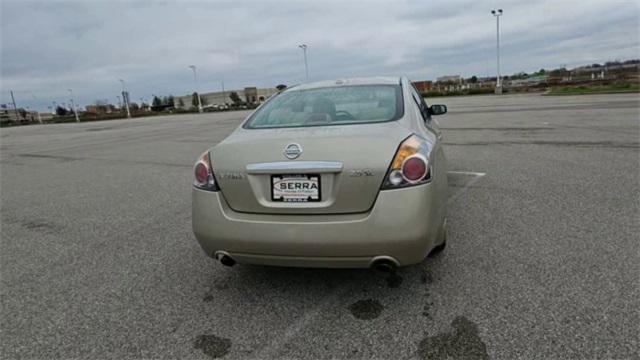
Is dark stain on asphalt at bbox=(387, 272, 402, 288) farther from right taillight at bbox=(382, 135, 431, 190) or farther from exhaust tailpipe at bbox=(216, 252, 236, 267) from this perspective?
exhaust tailpipe at bbox=(216, 252, 236, 267)

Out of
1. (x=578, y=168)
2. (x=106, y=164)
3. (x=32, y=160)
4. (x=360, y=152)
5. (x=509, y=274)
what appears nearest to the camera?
(x=360, y=152)

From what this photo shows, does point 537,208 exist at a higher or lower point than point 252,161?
lower

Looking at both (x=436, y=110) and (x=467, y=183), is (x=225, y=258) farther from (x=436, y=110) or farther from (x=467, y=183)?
(x=467, y=183)

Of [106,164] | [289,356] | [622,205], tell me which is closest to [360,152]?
[289,356]

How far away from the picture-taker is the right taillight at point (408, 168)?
2.19 m

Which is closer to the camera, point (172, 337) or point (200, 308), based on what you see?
point (172, 337)

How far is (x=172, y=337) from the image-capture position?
7.53ft

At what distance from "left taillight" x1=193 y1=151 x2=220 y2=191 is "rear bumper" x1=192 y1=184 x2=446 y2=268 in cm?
7

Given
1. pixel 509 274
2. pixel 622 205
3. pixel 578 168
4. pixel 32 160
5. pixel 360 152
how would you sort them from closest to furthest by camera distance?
pixel 360 152 → pixel 509 274 → pixel 622 205 → pixel 578 168 → pixel 32 160

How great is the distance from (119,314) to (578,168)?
6.22 meters

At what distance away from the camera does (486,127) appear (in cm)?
1198

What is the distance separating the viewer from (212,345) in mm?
2209

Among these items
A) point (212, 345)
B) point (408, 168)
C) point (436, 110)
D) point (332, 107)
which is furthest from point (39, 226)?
point (436, 110)

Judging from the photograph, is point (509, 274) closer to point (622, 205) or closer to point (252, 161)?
point (252, 161)
